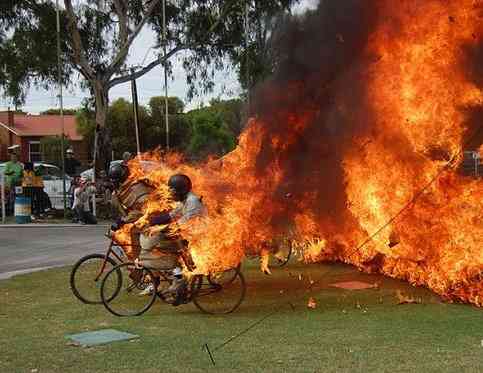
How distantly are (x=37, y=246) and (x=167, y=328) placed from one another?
9005 mm

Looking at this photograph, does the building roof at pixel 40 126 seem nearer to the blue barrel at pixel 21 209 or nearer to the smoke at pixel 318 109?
the blue barrel at pixel 21 209

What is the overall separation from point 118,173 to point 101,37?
18333mm

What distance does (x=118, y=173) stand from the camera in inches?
362

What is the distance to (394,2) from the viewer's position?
30.4ft

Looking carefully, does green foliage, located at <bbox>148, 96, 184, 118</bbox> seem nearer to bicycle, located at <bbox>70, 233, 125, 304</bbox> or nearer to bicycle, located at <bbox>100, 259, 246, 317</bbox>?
bicycle, located at <bbox>70, 233, 125, 304</bbox>

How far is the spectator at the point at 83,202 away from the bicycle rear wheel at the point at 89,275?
10958 mm

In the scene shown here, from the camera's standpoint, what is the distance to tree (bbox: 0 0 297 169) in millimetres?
24906

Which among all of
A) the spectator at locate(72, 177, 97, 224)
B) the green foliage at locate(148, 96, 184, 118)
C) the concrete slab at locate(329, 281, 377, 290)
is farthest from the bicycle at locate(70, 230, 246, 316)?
the green foliage at locate(148, 96, 184, 118)

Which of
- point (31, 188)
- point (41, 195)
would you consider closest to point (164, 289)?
point (31, 188)

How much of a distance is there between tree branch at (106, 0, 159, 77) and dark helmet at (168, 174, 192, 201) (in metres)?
17.2

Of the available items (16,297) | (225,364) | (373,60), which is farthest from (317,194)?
(16,297)

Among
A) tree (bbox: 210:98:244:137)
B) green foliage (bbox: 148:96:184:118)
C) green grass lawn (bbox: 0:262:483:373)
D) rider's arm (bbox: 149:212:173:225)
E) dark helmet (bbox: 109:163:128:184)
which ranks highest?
green foliage (bbox: 148:96:184:118)

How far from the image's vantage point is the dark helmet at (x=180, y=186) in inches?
334

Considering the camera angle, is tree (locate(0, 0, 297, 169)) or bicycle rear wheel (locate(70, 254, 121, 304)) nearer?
bicycle rear wheel (locate(70, 254, 121, 304))
